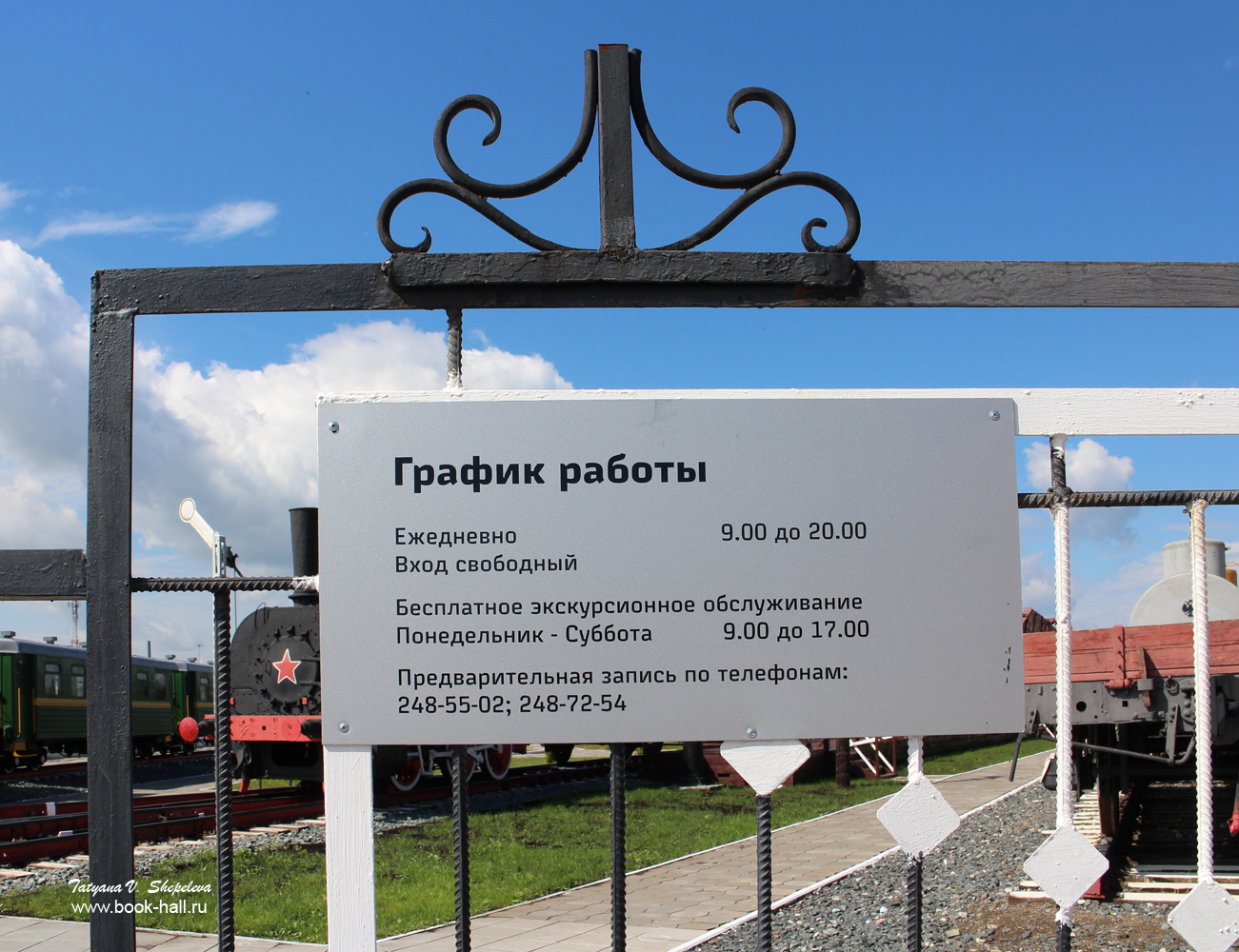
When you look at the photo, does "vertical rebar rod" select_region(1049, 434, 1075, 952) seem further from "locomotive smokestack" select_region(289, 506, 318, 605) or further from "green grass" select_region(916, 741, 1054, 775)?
"green grass" select_region(916, 741, 1054, 775)

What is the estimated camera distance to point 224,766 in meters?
2.02

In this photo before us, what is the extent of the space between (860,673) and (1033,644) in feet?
15.6

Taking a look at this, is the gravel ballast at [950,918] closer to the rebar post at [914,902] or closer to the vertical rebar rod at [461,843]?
the rebar post at [914,902]

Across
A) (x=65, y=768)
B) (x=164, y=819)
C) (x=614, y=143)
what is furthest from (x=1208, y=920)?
(x=65, y=768)

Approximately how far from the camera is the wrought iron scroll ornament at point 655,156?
2.02 metres

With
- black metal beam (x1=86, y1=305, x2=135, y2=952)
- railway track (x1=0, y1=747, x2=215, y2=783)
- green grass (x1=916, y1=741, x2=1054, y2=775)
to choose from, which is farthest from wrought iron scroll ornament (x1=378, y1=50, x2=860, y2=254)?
railway track (x1=0, y1=747, x2=215, y2=783)

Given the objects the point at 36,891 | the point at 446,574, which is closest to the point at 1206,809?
the point at 446,574

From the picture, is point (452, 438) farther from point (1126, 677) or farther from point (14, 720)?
point (14, 720)

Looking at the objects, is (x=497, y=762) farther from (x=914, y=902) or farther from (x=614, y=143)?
(x=614, y=143)

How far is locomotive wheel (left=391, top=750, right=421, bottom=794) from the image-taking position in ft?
40.6

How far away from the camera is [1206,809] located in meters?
1.97

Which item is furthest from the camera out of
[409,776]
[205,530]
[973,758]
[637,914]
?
[973,758]

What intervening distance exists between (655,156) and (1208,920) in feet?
6.64

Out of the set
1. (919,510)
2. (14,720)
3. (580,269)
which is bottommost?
(14,720)
